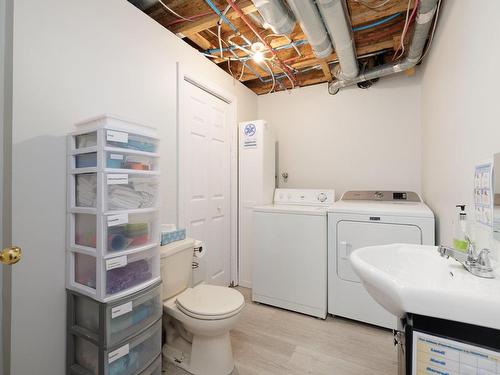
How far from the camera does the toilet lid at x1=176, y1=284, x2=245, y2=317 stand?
1.42 m

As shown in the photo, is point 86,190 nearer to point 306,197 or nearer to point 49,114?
point 49,114

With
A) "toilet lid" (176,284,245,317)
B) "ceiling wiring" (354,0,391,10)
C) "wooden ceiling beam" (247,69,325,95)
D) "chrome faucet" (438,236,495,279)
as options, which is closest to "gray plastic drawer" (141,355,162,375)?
"toilet lid" (176,284,245,317)

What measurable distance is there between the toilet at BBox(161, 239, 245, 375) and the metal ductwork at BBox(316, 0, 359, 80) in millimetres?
1803

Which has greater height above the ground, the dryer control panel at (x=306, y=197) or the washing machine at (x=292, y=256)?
the dryer control panel at (x=306, y=197)

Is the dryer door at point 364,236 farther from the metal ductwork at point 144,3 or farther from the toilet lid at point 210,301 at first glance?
the metal ductwork at point 144,3

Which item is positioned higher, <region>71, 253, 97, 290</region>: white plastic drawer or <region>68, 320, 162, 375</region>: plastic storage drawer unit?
<region>71, 253, 97, 290</region>: white plastic drawer

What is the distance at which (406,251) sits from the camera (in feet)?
3.53

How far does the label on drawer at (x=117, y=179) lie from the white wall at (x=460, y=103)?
62.3 inches

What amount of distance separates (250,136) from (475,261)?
2188 mm

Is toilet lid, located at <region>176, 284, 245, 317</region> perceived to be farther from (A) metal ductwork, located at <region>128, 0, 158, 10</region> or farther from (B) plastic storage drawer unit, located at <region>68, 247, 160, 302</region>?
(A) metal ductwork, located at <region>128, 0, 158, 10</region>

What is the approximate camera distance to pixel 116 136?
3.90 feet

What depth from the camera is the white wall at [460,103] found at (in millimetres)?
923

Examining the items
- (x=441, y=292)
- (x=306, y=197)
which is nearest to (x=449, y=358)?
(x=441, y=292)

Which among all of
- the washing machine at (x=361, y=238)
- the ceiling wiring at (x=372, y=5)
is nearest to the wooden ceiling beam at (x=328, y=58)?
the ceiling wiring at (x=372, y=5)
